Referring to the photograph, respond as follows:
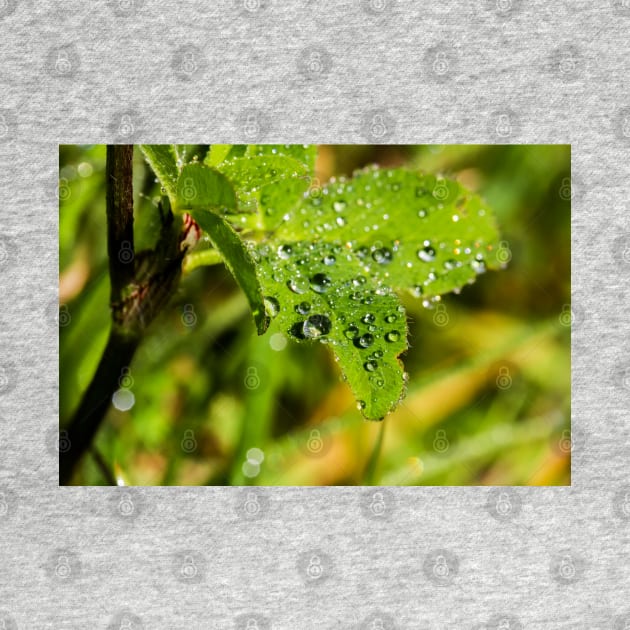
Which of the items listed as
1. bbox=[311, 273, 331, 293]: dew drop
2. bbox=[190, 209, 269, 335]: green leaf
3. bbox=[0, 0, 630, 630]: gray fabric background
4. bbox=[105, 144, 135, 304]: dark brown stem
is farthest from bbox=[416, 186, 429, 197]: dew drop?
bbox=[105, 144, 135, 304]: dark brown stem

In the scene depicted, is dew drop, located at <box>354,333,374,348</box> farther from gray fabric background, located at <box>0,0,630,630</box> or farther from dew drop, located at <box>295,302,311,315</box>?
gray fabric background, located at <box>0,0,630,630</box>

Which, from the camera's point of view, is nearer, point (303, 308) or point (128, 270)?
point (128, 270)

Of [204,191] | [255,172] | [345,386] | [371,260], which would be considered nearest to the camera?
[204,191]

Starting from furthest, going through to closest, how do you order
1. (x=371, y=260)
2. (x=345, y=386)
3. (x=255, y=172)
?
(x=345, y=386)
(x=371, y=260)
(x=255, y=172)

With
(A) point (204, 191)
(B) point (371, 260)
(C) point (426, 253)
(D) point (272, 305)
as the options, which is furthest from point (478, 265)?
(A) point (204, 191)

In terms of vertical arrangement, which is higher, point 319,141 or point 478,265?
point 319,141

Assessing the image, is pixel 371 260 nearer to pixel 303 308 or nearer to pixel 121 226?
pixel 303 308

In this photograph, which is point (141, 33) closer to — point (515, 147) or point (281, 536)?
point (515, 147)

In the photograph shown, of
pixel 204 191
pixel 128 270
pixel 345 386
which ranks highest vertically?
pixel 204 191
